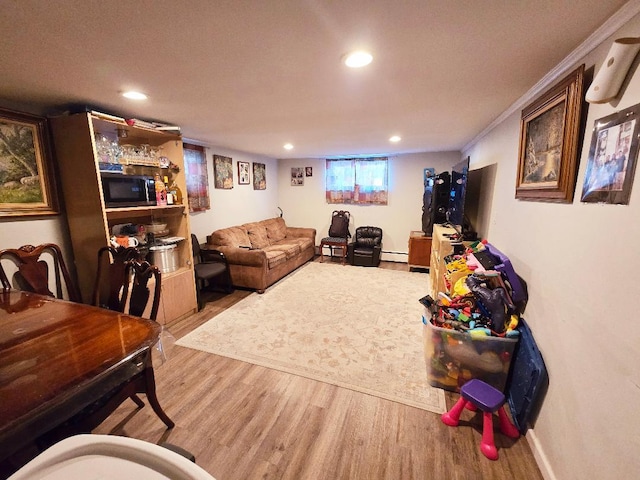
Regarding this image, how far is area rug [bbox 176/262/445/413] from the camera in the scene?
2.13 m

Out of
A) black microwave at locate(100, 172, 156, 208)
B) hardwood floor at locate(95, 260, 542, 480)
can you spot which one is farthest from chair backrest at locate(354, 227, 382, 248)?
black microwave at locate(100, 172, 156, 208)

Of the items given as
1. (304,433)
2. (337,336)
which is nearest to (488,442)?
(304,433)

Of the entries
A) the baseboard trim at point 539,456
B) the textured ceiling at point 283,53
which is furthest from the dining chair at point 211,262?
the baseboard trim at point 539,456

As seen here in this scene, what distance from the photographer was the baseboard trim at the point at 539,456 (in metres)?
1.37

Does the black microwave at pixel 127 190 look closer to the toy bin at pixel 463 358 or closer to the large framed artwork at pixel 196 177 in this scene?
the large framed artwork at pixel 196 177

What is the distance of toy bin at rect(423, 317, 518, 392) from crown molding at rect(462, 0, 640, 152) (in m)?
1.67

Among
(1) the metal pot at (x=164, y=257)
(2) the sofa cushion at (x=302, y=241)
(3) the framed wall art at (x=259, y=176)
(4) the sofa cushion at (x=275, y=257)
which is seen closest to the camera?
(1) the metal pot at (x=164, y=257)

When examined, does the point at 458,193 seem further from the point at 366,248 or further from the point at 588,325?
the point at 588,325

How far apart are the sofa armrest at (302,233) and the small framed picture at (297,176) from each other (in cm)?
110

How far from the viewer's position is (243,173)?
5.04 m

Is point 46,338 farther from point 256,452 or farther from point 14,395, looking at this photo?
point 256,452

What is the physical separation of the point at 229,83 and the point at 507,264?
91.6 inches

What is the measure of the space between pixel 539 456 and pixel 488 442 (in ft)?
0.81

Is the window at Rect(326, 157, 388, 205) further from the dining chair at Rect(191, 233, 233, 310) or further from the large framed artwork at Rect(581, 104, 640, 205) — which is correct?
the large framed artwork at Rect(581, 104, 640, 205)
